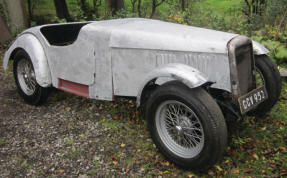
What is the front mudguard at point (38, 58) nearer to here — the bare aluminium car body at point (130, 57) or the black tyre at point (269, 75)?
the bare aluminium car body at point (130, 57)

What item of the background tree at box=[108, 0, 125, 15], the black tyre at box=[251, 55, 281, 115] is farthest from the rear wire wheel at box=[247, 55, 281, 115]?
the background tree at box=[108, 0, 125, 15]

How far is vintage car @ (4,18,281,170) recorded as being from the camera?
2686 millimetres

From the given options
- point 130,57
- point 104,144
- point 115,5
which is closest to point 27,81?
point 104,144

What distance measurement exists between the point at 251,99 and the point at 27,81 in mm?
3632

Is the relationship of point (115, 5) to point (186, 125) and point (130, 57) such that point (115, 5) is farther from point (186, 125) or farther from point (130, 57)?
point (186, 125)

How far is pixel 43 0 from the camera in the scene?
38.2 feet

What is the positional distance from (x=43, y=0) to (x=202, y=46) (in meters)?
10.6

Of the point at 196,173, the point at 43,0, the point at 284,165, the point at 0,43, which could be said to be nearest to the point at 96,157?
the point at 196,173

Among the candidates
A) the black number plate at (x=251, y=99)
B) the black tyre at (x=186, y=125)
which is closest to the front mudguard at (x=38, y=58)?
the black tyre at (x=186, y=125)

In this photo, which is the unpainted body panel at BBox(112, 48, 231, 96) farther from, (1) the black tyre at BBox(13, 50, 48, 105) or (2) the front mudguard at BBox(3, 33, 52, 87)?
(1) the black tyre at BBox(13, 50, 48, 105)

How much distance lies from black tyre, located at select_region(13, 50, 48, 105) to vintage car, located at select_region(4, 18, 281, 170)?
296 millimetres

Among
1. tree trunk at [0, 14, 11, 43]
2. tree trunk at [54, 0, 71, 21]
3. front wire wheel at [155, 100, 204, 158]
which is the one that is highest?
tree trunk at [54, 0, 71, 21]

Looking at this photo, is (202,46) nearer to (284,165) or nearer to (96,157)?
(284,165)

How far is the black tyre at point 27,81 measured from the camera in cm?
438
